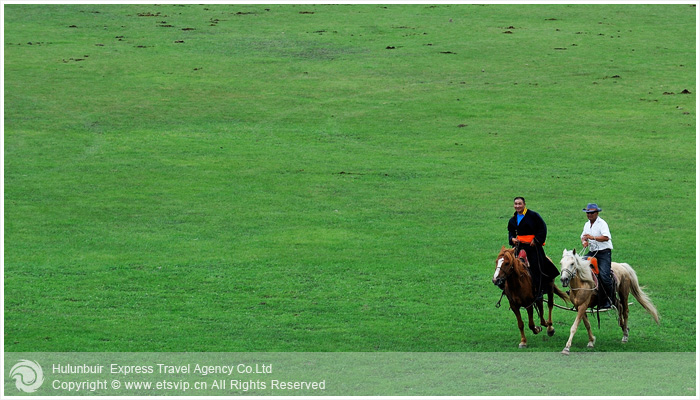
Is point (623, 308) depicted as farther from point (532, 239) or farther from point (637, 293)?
point (532, 239)

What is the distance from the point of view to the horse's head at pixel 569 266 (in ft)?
53.2

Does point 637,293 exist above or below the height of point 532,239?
below

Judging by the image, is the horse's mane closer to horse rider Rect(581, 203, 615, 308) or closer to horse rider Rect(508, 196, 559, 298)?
horse rider Rect(581, 203, 615, 308)

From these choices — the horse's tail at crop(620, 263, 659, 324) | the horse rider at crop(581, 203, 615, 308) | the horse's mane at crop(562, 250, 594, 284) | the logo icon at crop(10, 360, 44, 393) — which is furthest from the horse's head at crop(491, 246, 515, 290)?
the logo icon at crop(10, 360, 44, 393)

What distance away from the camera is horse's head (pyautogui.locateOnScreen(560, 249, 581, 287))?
16.2 metres

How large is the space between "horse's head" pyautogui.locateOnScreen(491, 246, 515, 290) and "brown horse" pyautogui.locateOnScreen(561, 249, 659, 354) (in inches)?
36.9

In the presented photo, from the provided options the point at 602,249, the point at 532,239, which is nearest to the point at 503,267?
the point at 532,239

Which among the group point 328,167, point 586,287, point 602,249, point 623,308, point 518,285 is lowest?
point 623,308

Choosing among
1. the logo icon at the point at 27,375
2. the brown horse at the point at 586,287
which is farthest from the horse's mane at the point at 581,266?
the logo icon at the point at 27,375

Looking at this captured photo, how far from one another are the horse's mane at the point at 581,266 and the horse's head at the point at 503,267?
1001 millimetres

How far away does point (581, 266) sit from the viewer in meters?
16.5

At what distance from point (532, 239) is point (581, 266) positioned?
1.11m

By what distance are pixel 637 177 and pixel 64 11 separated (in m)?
41.2

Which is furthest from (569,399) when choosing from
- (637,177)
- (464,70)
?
(464,70)
